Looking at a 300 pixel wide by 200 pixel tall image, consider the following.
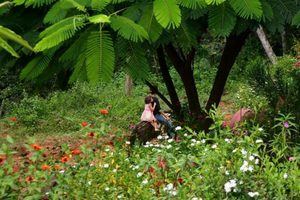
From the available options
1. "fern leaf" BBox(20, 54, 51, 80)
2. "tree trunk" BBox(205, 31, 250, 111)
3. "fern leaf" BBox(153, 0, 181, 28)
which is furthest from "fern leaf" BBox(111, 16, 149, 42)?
"tree trunk" BBox(205, 31, 250, 111)

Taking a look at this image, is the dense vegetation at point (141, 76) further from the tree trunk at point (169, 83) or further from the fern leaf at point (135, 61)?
the tree trunk at point (169, 83)

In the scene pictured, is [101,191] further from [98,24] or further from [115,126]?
[115,126]

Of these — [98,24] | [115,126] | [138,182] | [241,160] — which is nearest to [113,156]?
[138,182]

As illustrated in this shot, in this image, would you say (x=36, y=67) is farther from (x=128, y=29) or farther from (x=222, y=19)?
(x=222, y=19)

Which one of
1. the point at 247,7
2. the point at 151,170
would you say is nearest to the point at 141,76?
the point at 247,7

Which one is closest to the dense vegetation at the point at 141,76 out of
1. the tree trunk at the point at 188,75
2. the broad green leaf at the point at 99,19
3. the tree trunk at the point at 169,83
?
the broad green leaf at the point at 99,19

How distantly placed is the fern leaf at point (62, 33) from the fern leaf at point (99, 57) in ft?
0.28

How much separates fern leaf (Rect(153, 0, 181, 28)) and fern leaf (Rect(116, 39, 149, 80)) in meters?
0.31

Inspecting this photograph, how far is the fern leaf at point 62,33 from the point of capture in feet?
7.93

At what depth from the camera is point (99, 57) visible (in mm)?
2422

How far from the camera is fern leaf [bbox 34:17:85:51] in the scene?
7.93 ft

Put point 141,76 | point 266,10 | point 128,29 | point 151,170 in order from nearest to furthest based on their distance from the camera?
1. point 128,29
2. point 141,76
3. point 266,10
4. point 151,170

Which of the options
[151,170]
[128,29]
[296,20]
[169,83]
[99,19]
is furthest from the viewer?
[169,83]

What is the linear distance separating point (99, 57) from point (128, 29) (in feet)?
0.82
